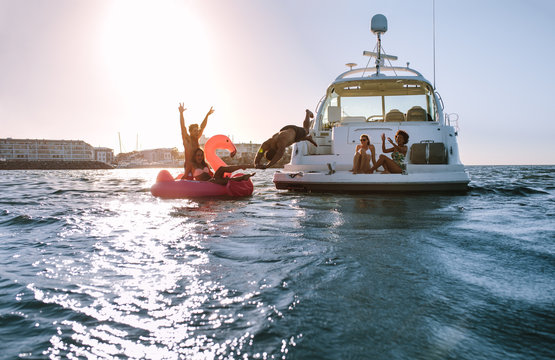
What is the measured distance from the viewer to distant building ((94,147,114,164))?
12175 centimetres

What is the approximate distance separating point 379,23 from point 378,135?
4.88 m

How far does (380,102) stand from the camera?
1114 cm

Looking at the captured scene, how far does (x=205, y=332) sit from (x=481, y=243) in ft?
10.2

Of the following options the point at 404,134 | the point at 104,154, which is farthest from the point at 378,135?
the point at 104,154

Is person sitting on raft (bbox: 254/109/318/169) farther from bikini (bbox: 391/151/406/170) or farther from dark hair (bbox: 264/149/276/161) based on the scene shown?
bikini (bbox: 391/151/406/170)

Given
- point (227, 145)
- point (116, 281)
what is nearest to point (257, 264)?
point (116, 281)

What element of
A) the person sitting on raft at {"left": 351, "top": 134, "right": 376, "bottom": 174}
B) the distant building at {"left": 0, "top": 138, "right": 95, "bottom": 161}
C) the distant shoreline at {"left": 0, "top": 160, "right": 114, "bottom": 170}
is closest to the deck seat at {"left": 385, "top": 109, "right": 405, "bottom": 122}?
the person sitting on raft at {"left": 351, "top": 134, "right": 376, "bottom": 174}

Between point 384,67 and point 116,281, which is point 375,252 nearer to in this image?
point 116,281

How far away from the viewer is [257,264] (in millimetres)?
3135

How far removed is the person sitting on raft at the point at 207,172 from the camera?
29.3 ft

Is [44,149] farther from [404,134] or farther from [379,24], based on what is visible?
[404,134]

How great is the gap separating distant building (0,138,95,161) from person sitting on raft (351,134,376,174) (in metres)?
114

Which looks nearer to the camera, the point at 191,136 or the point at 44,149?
the point at 191,136

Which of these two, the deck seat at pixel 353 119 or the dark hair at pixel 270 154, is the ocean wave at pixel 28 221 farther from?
the deck seat at pixel 353 119
